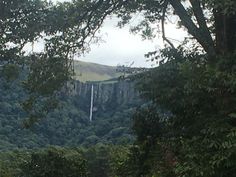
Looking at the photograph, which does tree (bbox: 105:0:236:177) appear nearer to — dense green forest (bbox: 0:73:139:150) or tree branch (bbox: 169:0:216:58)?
tree branch (bbox: 169:0:216:58)

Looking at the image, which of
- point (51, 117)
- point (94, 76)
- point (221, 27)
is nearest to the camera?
point (221, 27)

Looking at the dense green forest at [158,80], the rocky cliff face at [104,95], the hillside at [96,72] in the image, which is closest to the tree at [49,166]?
the dense green forest at [158,80]

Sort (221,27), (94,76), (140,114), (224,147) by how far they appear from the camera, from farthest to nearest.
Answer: (94,76), (140,114), (221,27), (224,147)

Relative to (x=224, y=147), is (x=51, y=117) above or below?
below

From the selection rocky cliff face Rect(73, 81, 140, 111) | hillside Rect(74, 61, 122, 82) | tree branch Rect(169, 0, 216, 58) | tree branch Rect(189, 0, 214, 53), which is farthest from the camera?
hillside Rect(74, 61, 122, 82)

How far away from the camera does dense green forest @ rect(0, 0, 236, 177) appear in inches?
344

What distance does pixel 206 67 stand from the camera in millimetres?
8945

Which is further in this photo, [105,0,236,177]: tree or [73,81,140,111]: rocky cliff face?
[73,81,140,111]: rocky cliff face

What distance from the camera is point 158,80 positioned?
1123cm

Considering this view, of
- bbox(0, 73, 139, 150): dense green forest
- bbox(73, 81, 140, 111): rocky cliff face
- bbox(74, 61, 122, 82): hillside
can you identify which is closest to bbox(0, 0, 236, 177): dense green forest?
bbox(0, 73, 139, 150): dense green forest

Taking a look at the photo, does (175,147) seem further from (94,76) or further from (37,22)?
(94,76)

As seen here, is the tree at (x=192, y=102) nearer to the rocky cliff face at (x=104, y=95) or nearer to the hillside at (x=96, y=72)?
the rocky cliff face at (x=104, y=95)

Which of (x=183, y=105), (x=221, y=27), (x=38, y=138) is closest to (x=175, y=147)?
(x=183, y=105)

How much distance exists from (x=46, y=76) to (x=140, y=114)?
294cm
